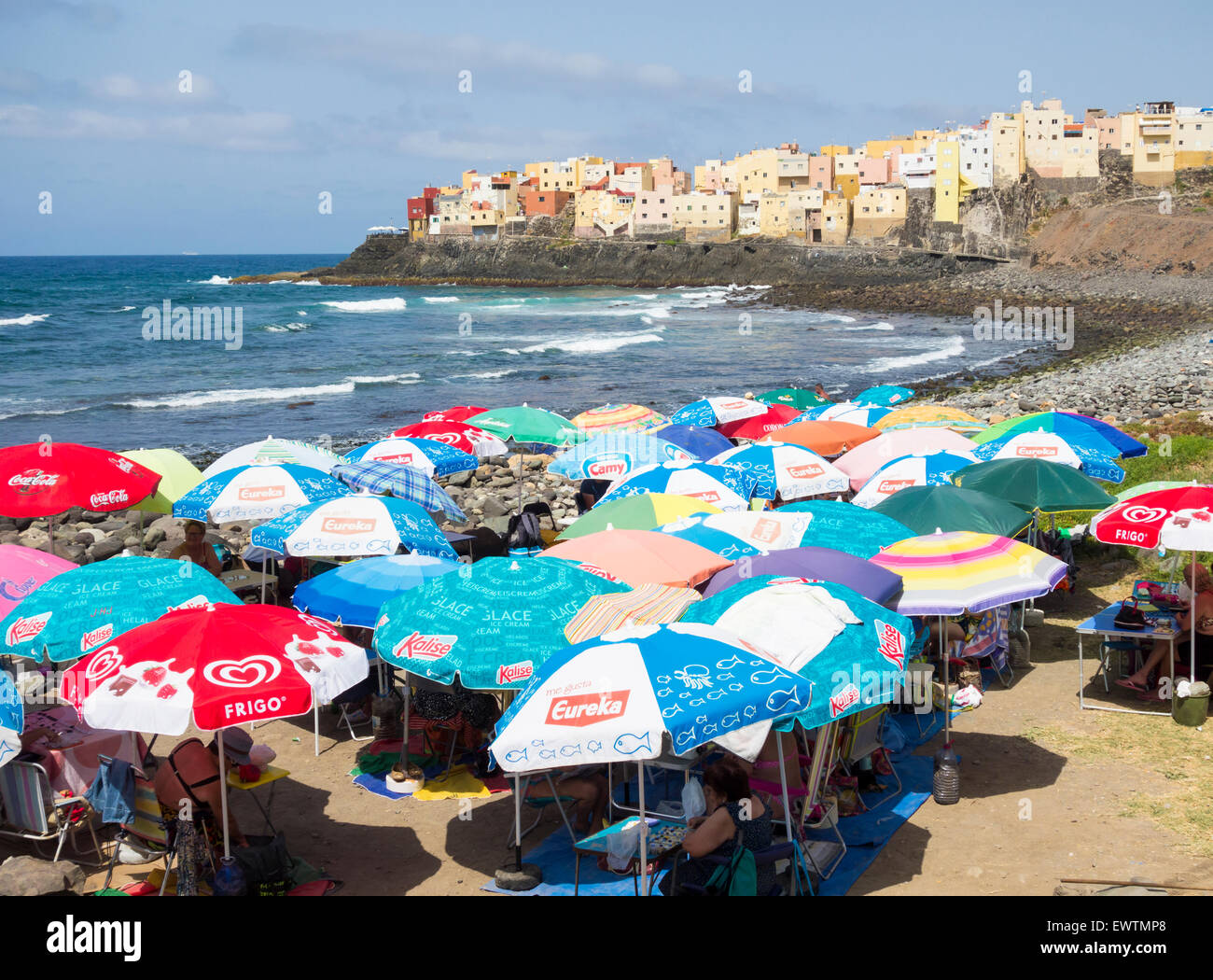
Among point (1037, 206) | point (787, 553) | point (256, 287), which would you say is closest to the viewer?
point (787, 553)

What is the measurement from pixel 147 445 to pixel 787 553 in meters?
23.4

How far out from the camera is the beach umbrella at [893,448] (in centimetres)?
1125

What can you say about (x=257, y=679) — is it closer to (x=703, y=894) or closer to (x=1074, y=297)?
(x=703, y=894)

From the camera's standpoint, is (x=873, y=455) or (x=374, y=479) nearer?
(x=374, y=479)

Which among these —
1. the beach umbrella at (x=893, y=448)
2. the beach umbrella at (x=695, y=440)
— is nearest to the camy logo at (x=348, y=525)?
the beach umbrella at (x=695, y=440)

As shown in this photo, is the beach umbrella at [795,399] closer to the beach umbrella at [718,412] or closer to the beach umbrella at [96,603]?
the beach umbrella at [718,412]

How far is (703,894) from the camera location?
5.06 m

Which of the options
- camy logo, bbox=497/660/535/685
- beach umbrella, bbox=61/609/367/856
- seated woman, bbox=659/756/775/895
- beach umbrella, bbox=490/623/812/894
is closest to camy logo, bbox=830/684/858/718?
beach umbrella, bbox=490/623/812/894

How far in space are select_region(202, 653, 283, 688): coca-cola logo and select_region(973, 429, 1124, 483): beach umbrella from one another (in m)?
7.95

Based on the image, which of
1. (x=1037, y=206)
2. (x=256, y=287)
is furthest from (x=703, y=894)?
(x=256, y=287)

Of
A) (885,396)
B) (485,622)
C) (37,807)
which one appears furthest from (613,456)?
(885,396)

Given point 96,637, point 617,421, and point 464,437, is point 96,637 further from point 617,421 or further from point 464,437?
point 617,421

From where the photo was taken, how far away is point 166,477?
10.5m

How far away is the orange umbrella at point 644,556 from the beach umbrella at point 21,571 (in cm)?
342
